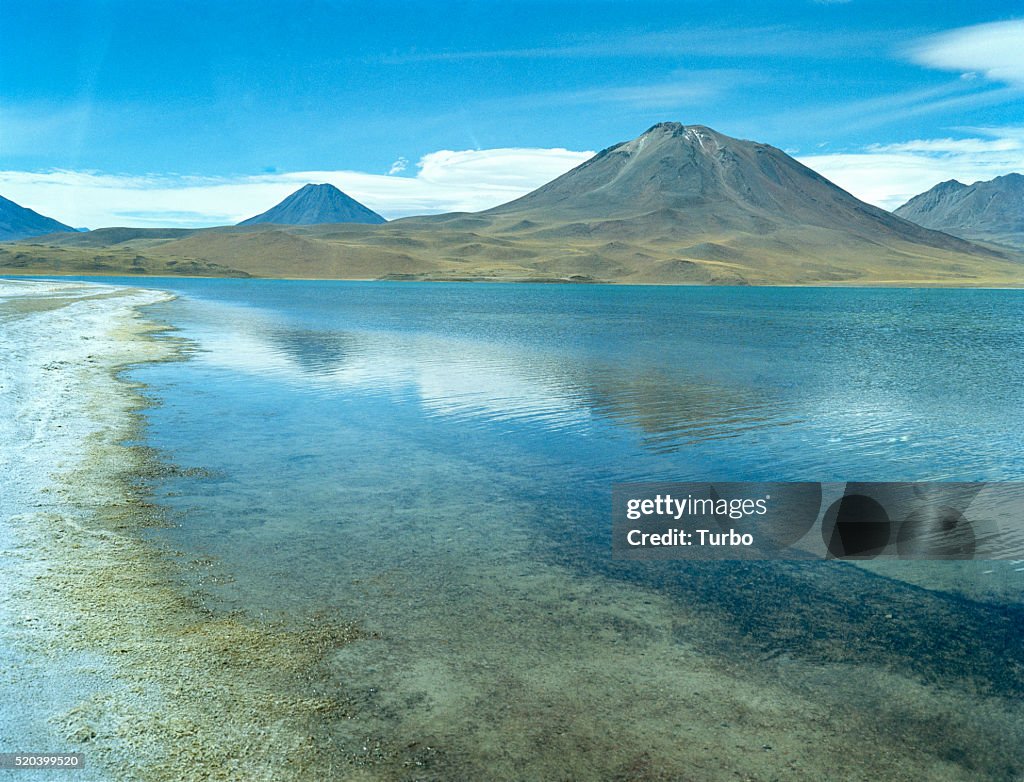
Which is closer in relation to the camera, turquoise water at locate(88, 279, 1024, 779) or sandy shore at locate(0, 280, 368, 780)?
sandy shore at locate(0, 280, 368, 780)

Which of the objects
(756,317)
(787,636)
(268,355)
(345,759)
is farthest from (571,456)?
(756,317)

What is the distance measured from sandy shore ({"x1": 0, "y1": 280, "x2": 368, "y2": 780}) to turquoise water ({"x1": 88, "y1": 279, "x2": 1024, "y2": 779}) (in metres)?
0.46

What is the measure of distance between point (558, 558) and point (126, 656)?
5.13m

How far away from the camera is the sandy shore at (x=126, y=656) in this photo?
18.6ft

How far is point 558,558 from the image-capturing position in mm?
9914

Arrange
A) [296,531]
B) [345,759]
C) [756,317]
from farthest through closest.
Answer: [756,317], [296,531], [345,759]

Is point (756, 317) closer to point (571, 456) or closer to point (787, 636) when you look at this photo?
point (571, 456)

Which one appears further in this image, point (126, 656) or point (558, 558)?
point (558, 558)

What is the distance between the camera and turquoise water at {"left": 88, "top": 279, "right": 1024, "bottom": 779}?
6.43 meters

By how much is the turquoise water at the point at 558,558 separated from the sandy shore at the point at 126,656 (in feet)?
1.52

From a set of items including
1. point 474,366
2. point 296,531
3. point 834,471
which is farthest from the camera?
point 474,366

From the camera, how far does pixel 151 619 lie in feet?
25.3

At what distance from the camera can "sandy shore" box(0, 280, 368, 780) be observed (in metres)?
5.68

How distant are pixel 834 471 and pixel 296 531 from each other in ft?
32.4
